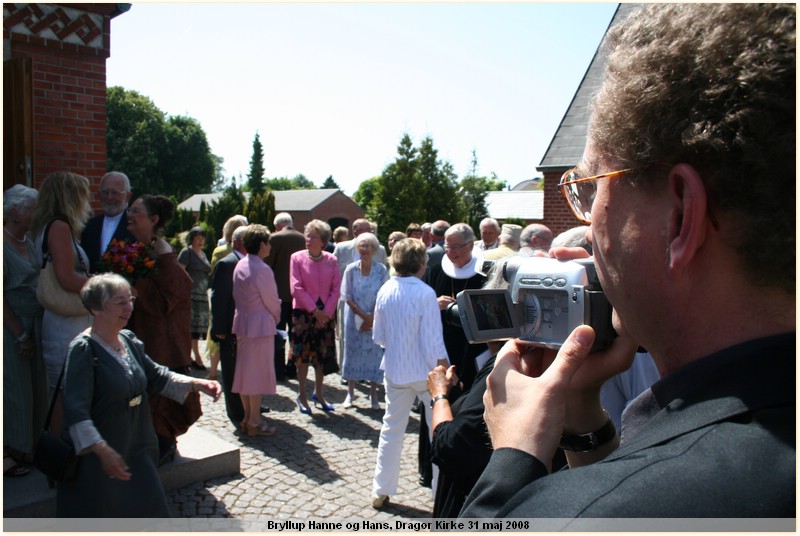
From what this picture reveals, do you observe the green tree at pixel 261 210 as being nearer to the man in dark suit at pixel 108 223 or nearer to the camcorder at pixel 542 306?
the man in dark suit at pixel 108 223

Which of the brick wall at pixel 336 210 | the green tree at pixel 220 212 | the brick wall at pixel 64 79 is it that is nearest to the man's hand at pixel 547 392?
the brick wall at pixel 64 79

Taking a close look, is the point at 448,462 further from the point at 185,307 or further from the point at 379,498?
the point at 185,307

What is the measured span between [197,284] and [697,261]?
28.7 feet

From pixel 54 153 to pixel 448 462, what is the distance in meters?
4.79

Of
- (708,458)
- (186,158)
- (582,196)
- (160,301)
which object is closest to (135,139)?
(186,158)

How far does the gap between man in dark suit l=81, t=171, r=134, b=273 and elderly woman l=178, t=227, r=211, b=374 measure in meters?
4.10

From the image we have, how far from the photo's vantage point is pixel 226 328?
21.6 feet

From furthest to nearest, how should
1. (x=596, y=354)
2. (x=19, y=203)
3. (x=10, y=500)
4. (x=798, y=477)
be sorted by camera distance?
(x=19, y=203) < (x=10, y=500) < (x=596, y=354) < (x=798, y=477)

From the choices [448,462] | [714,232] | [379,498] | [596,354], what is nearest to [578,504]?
[714,232]

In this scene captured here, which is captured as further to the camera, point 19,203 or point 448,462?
point 19,203

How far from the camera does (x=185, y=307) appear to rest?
4.99m

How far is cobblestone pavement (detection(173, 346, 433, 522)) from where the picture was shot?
4.59 meters

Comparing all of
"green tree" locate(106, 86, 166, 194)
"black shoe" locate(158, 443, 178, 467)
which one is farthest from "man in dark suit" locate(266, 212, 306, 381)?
"green tree" locate(106, 86, 166, 194)

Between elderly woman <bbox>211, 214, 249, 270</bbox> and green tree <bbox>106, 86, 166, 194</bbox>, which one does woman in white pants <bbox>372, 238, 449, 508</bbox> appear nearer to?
elderly woman <bbox>211, 214, 249, 270</bbox>
